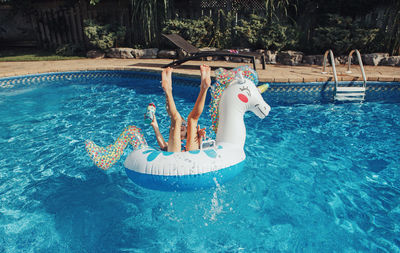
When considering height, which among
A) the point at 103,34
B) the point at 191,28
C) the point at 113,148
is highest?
the point at 191,28

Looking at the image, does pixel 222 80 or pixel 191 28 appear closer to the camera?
pixel 222 80

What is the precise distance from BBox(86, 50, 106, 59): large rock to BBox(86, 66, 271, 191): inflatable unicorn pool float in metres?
9.63

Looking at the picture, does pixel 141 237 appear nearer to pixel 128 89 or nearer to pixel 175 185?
pixel 175 185

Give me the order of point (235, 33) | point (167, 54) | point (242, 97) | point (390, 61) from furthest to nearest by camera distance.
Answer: point (167, 54), point (235, 33), point (390, 61), point (242, 97)

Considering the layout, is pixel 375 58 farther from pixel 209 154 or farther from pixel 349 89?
pixel 209 154

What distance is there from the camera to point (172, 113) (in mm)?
3324

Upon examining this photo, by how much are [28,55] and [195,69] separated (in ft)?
27.7

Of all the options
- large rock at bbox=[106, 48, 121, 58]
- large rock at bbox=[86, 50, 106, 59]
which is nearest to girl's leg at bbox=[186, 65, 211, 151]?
large rock at bbox=[106, 48, 121, 58]

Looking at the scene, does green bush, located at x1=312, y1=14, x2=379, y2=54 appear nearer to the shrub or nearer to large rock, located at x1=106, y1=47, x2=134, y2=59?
the shrub

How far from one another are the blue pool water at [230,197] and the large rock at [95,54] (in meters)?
6.65

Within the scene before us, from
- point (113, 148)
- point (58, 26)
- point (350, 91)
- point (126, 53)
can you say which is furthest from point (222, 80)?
point (58, 26)

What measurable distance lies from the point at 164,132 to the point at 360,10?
9.94 m

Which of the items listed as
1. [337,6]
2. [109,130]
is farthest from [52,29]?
[337,6]

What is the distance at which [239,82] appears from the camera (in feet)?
11.9
